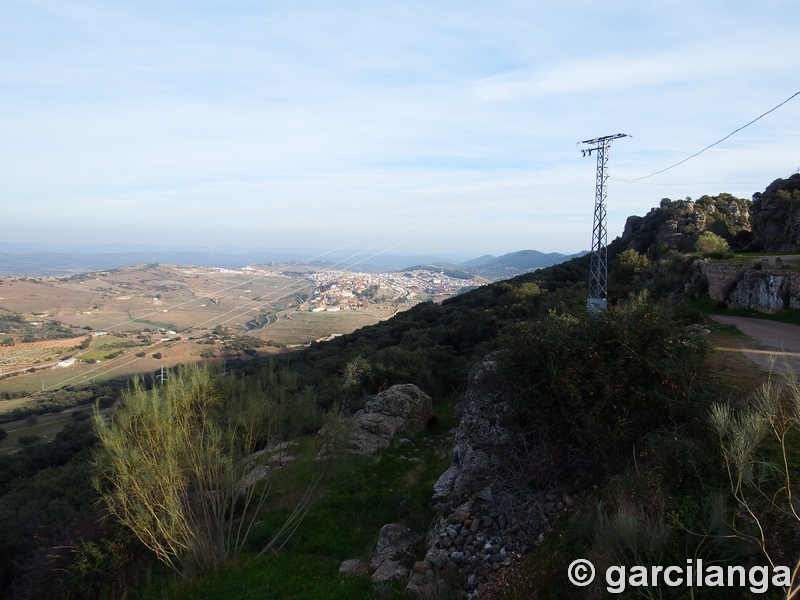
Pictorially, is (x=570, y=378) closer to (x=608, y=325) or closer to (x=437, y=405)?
(x=608, y=325)

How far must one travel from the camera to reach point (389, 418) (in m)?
15.0

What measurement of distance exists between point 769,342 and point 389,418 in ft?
34.1

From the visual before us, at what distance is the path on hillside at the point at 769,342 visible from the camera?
8671 millimetres

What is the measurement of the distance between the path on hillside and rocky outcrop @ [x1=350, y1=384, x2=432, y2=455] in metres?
9.32

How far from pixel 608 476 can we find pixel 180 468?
724 cm

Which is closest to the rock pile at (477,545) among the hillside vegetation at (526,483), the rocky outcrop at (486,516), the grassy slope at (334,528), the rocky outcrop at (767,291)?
the rocky outcrop at (486,516)

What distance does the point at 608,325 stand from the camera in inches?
280

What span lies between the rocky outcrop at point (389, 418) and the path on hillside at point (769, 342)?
9.32 meters

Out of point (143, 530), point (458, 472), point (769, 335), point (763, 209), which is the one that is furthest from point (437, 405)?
point (763, 209)

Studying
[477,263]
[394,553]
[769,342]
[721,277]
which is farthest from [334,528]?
[477,263]

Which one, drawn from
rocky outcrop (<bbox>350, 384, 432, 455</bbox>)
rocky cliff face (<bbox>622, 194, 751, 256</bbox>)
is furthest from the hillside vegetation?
rocky cliff face (<bbox>622, 194, 751, 256</bbox>)

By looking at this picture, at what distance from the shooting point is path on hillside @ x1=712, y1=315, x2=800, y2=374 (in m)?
8.67

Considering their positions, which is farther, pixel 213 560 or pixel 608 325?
pixel 213 560

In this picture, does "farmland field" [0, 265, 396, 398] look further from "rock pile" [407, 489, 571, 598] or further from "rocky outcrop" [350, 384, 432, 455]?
"rock pile" [407, 489, 571, 598]
